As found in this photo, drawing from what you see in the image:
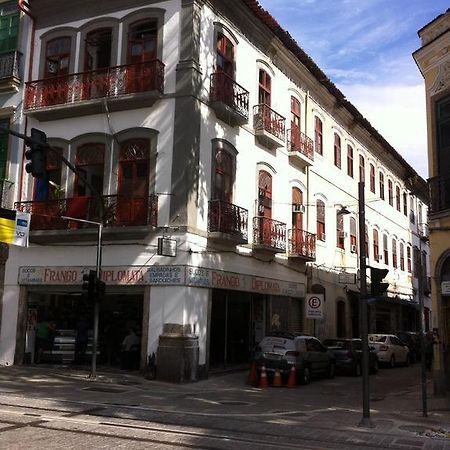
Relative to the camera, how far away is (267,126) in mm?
21891

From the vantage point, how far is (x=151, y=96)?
1814cm

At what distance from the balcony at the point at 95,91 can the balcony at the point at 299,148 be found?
25.1 ft

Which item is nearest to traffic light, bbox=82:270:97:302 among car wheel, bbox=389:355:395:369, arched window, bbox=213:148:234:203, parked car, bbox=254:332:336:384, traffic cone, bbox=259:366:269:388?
arched window, bbox=213:148:234:203

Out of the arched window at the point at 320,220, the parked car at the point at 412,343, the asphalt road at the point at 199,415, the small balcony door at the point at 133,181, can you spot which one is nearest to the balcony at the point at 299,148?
the arched window at the point at 320,220

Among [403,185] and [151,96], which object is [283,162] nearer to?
[151,96]

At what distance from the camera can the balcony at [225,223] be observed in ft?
61.0

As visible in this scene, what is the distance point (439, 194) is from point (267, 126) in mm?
7701

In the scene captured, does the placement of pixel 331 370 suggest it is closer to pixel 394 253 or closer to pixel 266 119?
pixel 266 119

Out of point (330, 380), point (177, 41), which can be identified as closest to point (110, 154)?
point (177, 41)

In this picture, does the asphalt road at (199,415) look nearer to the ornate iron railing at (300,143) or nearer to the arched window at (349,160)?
the ornate iron railing at (300,143)

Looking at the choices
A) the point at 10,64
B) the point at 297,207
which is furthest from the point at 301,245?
the point at 10,64

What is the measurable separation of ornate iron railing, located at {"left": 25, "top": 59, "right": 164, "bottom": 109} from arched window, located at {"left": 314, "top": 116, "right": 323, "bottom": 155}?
1085 cm

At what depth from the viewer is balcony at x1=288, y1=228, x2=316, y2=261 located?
929 inches

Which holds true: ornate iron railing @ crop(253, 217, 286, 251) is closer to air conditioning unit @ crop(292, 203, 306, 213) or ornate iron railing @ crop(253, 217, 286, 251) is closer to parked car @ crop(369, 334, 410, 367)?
air conditioning unit @ crop(292, 203, 306, 213)
